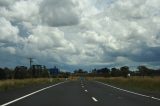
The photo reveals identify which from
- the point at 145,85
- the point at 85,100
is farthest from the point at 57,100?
the point at 145,85

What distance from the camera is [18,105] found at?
17891mm

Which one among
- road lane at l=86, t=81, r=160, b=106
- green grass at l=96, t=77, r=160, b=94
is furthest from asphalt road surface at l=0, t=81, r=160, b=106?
green grass at l=96, t=77, r=160, b=94

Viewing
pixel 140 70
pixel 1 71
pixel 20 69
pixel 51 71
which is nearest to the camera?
pixel 51 71

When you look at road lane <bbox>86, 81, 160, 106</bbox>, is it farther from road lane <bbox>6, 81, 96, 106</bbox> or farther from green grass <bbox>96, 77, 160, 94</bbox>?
green grass <bbox>96, 77, 160, 94</bbox>

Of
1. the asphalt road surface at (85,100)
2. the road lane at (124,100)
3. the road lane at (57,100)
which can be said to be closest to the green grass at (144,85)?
the road lane at (124,100)

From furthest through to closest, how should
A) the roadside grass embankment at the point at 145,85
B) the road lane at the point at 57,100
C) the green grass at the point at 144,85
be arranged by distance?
the green grass at the point at 144,85
the roadside grass embankment at the point at 145,85
the road lane at the point at 57,100

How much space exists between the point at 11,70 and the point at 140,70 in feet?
223

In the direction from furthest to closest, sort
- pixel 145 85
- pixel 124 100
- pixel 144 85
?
pixel 144 85 < pixel 145 85 < pixel 124 100

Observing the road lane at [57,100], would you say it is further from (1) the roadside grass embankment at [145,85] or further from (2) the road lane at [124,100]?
(1) the roadside grass embankment at [145,85]

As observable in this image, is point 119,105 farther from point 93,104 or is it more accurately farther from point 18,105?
point 18,105

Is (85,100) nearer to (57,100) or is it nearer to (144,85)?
(57,100)

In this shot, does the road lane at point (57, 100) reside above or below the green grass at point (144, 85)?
below

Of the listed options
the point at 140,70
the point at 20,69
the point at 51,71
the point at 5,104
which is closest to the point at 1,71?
the point at 20,69

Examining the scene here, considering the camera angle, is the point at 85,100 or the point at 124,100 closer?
the point at 85,100
